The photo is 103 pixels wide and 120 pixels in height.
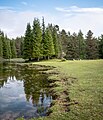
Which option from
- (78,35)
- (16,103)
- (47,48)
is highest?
(78,35)

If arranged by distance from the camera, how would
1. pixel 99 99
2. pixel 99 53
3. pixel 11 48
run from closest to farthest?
1. pixel 99 99
2. pixel 99 53
3. pixel 11 48

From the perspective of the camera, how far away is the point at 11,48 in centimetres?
13350

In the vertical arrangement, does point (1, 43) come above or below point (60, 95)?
above

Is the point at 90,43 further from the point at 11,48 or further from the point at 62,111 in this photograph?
the point at 62,111

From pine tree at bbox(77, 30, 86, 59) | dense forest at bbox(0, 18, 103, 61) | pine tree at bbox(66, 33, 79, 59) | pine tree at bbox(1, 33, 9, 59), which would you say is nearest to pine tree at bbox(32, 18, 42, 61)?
dense forest at bbox(0, 18, 103, 61)

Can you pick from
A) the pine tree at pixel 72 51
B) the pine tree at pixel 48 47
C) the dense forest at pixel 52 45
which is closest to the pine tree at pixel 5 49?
the dense forest at pixel 52 45

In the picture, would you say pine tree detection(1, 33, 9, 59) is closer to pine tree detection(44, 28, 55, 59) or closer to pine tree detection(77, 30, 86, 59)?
pine tree detection(77, 30, 86, 59)

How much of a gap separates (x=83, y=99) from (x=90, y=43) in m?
89.4

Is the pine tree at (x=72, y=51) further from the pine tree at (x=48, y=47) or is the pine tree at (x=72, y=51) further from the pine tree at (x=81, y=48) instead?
the pine tree at (x=48, y=47)

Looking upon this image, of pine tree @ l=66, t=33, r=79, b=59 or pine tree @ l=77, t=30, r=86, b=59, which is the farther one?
pine tree @ l=77, t=30, r=86, b=59

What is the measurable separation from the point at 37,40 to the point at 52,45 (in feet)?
18.4

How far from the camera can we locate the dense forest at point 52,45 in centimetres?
7312

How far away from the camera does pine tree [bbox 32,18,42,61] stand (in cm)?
7117

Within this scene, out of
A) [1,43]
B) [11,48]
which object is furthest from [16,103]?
[11,48]
